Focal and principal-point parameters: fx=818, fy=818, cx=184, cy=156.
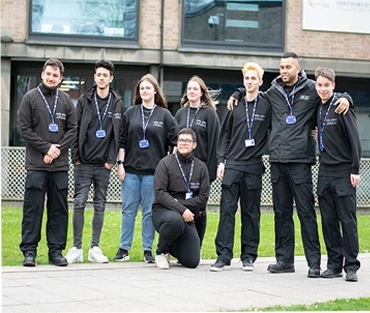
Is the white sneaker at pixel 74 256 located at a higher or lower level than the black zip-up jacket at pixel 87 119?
lower

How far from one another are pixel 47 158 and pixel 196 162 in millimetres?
1803

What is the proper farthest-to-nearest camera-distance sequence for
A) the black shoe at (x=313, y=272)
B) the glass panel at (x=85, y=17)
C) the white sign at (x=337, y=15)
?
the white sign at (x=337, y=15), the glass panel at (x=85, y=17), the black shoe at (x=313, y=272)

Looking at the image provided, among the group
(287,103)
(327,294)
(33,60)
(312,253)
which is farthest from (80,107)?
(33,60)

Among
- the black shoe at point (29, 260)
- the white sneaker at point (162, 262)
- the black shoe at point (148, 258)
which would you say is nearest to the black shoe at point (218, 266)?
the white sneaker at point (162, 262)

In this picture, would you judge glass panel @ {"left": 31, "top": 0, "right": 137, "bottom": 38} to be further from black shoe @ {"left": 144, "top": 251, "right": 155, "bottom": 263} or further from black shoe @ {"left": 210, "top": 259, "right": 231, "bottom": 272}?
black shoe @ {"left": 210, "top": 259, "right": 231, "bottom": 272}

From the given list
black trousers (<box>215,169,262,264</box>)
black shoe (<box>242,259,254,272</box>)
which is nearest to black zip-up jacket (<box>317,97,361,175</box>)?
black trousers (<box>215,169,262,264</box>)

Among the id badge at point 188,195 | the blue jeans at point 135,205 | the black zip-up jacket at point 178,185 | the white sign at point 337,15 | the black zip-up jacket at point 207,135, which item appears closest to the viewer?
the black zip-up jacket at point 178,185

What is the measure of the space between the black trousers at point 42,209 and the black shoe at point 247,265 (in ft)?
7.01

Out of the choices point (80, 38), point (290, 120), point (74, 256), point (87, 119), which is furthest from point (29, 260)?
point (80, 38)

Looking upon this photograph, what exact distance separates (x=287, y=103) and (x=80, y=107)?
8.39ft

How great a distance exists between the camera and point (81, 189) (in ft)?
32.5

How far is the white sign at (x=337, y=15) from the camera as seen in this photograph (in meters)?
22.1

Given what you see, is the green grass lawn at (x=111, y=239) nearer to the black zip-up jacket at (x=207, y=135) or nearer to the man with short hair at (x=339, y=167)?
the black zip-up jacket at (x=207, y=135)

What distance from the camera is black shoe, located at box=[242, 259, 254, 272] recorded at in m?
9.55
